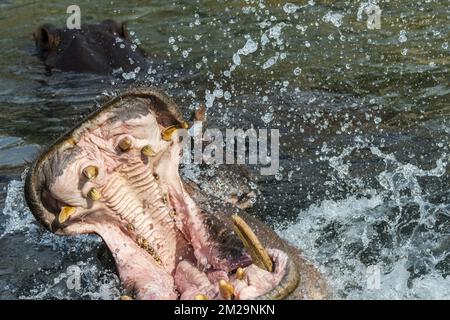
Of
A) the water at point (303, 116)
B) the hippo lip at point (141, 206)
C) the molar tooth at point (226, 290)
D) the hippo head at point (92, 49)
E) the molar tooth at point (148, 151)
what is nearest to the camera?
the molar tooth at point (226, 290)

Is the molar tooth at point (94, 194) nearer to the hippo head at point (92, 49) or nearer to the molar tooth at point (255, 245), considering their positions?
the molar tooth at point (255, 245)

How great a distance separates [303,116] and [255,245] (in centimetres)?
306

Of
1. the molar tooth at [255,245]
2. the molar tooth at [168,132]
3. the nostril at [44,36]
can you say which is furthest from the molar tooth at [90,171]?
the nostril at [44,36]

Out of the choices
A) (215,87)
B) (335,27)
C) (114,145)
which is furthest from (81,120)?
(335,27)

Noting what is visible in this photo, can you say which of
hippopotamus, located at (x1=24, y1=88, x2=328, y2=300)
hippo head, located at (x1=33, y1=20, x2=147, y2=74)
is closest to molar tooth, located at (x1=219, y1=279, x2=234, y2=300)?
hippopotamus, located at (x1=24, y1=88, x2=328, y2=300)

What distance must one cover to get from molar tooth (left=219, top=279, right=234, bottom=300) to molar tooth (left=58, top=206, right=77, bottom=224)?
70 cm

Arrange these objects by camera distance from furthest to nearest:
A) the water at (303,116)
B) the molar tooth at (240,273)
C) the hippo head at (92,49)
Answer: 1. the hippo head at (92,49)
2. the water at (303,116)
3. the molar tooth at (240,273)

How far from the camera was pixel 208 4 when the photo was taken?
976 cm

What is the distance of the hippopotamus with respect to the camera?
10.2ft

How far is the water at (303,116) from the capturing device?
4.12 m

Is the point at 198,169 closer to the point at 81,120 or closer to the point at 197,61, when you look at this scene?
the point at 81,120

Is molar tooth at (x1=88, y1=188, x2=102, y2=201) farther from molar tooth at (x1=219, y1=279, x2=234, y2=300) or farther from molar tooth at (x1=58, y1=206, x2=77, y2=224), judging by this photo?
molar tooth at (x1=219, y1=279, x2=234, y2=300)
